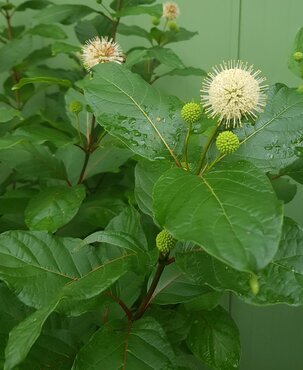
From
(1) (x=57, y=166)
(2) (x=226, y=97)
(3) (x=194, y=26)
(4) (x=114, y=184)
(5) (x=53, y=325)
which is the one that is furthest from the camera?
(3) (x=194, y=26)

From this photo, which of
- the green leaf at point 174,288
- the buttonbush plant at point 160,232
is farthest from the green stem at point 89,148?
the green leaf at point 174,288

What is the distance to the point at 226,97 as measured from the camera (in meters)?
0.63

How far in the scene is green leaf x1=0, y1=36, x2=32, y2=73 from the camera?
1291 mm

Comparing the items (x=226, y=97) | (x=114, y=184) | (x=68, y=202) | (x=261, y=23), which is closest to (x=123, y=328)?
(x=68, y=202)

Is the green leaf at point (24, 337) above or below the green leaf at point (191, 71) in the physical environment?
below

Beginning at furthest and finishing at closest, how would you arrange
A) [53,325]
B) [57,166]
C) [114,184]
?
[114,184] → [57,166] → [53,325]

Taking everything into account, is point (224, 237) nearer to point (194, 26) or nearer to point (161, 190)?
point (161, 190)

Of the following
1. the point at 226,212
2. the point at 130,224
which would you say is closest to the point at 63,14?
the point at 130,224

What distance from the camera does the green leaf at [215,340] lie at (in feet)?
2.72

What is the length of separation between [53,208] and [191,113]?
0.39 meters

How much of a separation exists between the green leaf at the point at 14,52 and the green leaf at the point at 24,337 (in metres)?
0.85

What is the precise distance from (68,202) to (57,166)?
12cm

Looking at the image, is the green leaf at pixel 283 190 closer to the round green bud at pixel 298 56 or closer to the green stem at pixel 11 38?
the round green bud at pixel 298 56

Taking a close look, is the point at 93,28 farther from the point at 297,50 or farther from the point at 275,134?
the point at 275,134
